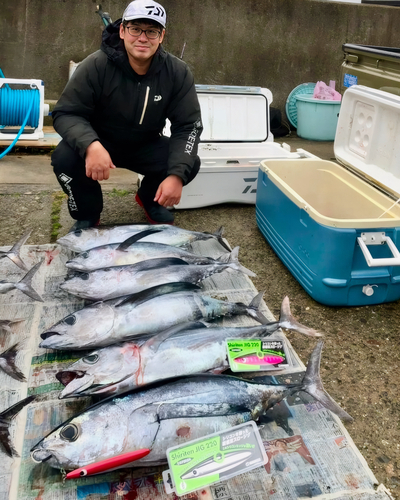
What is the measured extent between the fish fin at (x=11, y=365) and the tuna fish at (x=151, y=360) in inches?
10.8

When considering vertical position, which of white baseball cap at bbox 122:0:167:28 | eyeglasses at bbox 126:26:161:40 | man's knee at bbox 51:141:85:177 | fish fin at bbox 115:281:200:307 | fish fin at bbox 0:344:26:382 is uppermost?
white baseball cap at bbox 122:0:167:28

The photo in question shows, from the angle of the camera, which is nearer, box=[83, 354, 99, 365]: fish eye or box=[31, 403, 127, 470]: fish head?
box=[31, 403, 127, 470]: fish head

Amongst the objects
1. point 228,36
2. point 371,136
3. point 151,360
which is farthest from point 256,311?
point 228,36

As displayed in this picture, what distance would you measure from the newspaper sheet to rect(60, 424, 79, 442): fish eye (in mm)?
159

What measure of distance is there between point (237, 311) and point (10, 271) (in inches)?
53.4

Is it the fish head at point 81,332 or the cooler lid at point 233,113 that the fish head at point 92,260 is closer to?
the fish head at point 81,332

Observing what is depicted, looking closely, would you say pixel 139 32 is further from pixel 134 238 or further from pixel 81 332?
pixel 81 332

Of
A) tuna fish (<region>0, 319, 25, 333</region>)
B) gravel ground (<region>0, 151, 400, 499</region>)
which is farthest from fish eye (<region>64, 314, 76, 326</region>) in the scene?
gravel ground (<region>0, 151, 400, 499</region>)

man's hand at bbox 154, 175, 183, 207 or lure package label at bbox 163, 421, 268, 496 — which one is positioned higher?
man's hand at bbox 154, 175, 183, 207

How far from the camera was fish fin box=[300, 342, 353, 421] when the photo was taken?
1.59 metres

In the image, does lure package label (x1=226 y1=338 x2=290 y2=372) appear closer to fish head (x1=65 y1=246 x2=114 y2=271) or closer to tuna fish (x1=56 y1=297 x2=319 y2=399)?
tuna fish (x1=56 y1=297 x2=319 y2=399)

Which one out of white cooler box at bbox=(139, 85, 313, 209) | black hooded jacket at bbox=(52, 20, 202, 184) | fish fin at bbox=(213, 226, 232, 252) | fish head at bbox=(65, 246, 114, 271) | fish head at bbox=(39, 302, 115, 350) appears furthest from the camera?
white cooler box at bbox=(139, 85, 313, 209)

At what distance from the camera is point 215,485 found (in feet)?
4.62

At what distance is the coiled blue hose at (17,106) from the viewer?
449 cm
